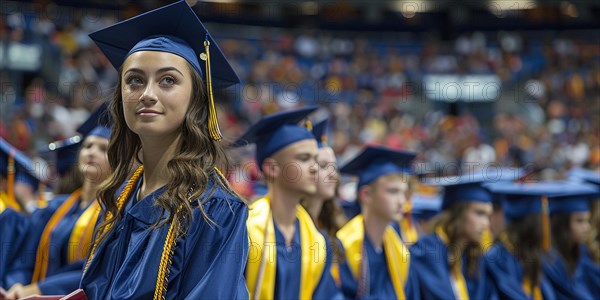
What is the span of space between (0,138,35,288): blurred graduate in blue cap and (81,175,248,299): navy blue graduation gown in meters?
1.81

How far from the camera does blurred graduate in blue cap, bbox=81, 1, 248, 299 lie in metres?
1.92

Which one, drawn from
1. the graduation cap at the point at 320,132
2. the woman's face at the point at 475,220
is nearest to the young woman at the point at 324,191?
the graduation cap at the point at 320,132

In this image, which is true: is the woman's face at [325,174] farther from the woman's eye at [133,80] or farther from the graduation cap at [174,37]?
the woman's eye at [133,80]

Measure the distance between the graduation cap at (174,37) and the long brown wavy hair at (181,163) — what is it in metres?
0.04

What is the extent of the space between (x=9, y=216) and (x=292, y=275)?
1.63m

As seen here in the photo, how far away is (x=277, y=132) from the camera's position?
11.4 ft

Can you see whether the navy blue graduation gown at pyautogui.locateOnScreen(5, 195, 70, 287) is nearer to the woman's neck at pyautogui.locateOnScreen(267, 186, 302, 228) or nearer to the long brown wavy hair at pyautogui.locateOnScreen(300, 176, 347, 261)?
the woman's neck at pyautogui.locateOnScreen(267, 186, 302, 228)

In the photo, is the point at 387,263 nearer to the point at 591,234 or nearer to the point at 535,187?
the point at 535,187

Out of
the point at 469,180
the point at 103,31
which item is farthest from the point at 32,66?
the point at 103,31

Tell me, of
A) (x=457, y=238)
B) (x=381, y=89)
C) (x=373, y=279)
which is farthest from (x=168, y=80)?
(x=381, y=89)

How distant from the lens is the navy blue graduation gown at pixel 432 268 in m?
4.03

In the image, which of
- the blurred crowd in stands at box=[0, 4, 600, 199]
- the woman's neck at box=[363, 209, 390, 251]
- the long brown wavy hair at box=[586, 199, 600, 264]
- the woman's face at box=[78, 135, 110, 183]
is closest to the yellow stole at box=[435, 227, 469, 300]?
the woman's neck at box=[363, 209, 390, 251]

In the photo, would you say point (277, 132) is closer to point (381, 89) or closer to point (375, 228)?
point (375, 228)

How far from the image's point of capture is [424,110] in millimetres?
18000
